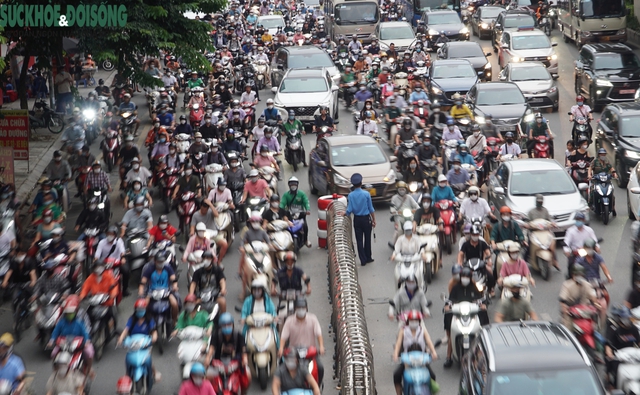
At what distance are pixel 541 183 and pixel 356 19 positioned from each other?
89.7ft

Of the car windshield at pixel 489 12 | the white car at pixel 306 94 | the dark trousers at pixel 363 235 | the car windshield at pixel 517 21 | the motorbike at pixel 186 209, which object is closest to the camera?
the dark trousers at pixel 363 235

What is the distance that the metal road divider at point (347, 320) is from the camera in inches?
475

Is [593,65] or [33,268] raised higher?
[593,65]

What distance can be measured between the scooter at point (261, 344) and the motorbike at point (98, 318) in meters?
2.80

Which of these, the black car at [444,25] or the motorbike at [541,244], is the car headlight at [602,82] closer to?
the black car at [444,25]

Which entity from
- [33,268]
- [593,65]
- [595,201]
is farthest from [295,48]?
[33,268]

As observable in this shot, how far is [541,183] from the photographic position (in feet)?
66.5

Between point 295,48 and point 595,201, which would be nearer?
point 595,201

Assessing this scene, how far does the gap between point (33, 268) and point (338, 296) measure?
19.0 feet

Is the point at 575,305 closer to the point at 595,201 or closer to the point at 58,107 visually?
the point at 595,201

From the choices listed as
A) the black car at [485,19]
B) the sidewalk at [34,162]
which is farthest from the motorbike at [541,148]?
the black car at [485,19]

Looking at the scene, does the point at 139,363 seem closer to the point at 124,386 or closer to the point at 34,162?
the point at 124,386

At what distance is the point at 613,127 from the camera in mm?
24344

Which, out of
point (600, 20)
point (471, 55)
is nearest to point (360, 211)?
point (471, 55)
